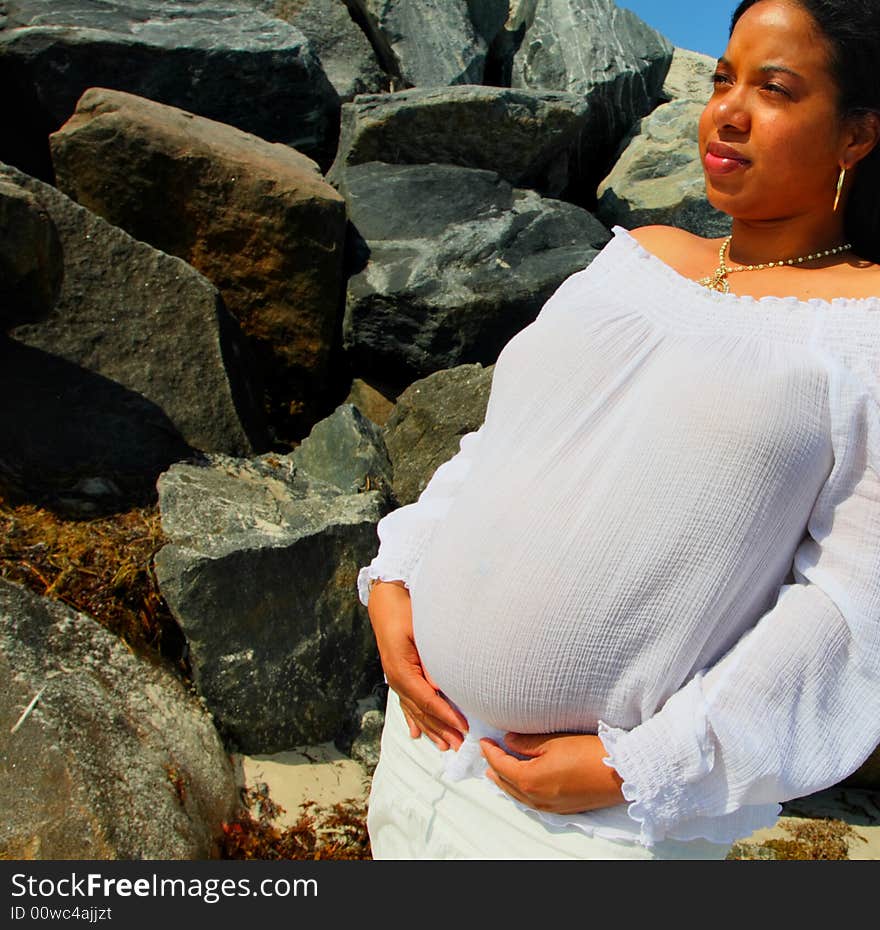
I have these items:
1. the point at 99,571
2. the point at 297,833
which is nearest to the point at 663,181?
the point at 99,571

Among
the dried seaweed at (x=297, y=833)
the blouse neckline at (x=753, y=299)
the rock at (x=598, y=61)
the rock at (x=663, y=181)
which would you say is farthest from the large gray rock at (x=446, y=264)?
the blouse neckline at (x=753, y=299)

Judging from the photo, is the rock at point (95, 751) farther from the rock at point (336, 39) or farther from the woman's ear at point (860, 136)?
the rock at point (336, 39)

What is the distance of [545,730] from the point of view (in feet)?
4.39

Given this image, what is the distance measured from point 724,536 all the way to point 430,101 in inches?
188

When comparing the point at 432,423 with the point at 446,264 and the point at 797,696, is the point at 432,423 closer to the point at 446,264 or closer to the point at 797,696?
the point at 446,264

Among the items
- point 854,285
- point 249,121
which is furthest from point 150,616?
point 249,121

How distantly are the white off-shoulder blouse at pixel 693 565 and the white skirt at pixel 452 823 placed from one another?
4 centimetres

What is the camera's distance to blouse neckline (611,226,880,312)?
4.15ft

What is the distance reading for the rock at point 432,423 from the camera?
12.4 ft

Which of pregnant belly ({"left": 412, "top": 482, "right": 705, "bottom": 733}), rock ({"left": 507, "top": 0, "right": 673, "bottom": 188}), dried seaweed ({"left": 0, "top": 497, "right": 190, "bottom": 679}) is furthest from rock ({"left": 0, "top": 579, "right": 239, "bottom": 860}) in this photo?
rock ({"left": 507, "top": 0, "right": 673, "bottom": 188})

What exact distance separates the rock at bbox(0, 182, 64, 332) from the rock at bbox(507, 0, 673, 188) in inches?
172

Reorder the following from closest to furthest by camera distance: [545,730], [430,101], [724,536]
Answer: [724,536], [545,730], [430,101]

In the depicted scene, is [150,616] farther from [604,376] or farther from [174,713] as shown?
[604,376]

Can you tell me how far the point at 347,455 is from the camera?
12.1 feet
